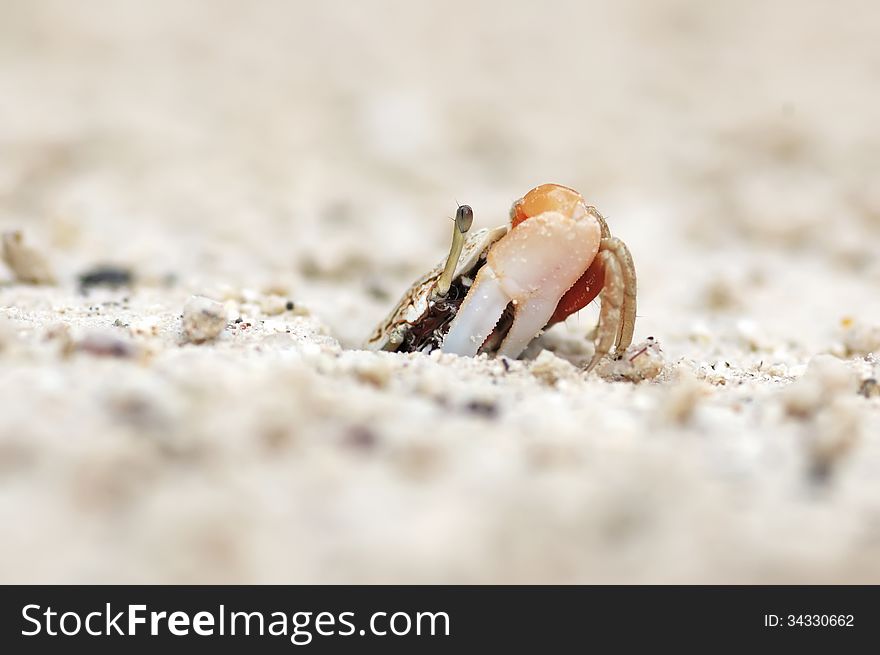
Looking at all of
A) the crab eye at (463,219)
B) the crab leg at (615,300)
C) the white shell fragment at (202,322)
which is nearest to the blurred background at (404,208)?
the white shell fragment at (202,322)

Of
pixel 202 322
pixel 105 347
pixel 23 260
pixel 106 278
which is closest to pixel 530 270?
pixel 202 322

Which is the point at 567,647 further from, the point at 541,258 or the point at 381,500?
the point at 541,258

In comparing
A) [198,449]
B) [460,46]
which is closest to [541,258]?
[198,449]

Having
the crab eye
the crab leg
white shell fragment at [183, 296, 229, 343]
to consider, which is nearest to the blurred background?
white shell fragment at [183, 296, 229, 343]

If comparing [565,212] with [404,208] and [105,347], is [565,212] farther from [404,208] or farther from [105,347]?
[404,208]

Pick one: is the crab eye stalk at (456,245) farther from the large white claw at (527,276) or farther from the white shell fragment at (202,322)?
the white shell fragment at (202,322)

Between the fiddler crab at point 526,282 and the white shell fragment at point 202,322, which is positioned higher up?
the fiddler crab at point 526,282
